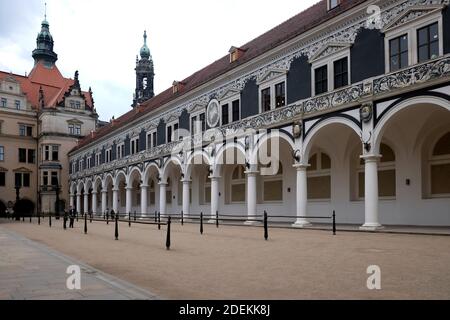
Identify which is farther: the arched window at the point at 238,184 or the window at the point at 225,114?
the arched window at the point at 238,184

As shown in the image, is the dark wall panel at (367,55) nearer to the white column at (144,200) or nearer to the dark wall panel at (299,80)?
the dark wall panel at (299,80)

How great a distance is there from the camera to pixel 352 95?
61.2ft

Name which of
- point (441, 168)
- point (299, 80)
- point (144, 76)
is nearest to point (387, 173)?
point (441, 168)

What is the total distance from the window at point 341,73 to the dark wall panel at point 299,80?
1.64m

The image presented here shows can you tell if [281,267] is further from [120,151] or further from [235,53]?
[120,151]

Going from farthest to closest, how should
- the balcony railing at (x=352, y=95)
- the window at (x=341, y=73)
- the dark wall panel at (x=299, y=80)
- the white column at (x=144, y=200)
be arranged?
the white column at (x=144, y=200) < the dark wall panel at (x=299, y=80) < the window at (x=341, y=73) < the balcony railing at (x=352, y=95)

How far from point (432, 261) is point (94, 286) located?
6543 mm

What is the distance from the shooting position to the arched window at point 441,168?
60.8 ft

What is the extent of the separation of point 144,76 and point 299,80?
58007mm

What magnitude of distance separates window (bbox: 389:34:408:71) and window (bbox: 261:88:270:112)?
8.15 meters

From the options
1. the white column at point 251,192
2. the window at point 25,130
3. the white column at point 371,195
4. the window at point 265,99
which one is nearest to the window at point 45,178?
the window at point 25,130

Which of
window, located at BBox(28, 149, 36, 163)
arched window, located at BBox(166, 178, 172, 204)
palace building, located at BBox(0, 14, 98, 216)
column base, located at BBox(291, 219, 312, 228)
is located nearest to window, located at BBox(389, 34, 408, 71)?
column base, located at BBox(291, 219, 312, 228)
